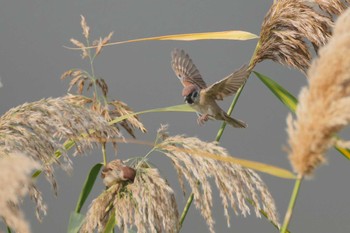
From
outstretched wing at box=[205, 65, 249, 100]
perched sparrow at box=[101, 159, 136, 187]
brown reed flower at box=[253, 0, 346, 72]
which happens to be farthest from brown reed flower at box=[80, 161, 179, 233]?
brown reed flower at box=[253, 0, 346, 72]

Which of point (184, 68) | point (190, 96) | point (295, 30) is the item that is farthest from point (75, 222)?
point (295, 30)

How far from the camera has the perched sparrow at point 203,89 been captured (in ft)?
5.96

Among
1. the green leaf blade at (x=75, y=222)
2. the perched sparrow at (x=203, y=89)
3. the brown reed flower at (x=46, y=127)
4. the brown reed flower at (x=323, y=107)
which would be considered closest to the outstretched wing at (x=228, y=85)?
the perched sparrow at (x=203, y=89)

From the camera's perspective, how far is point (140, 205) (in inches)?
64.4

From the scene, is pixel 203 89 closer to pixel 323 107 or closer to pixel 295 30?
pixel 295 30

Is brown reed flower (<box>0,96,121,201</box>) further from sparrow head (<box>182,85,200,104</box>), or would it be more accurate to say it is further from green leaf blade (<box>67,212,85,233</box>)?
sparrow head (<box>182,85,200,104</box>)

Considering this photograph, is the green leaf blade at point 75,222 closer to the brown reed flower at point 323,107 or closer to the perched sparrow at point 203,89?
the perched sparrow at point 203,89

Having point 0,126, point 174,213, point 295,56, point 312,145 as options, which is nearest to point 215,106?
point 295,56

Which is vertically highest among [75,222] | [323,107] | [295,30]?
[323,107]

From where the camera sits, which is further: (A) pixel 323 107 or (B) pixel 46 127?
(B) pixel 46 127

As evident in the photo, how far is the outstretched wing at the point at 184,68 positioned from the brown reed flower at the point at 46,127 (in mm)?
447

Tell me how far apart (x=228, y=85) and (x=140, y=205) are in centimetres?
42

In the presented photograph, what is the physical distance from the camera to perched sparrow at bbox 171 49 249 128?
1.82m

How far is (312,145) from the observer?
852 millimetres
